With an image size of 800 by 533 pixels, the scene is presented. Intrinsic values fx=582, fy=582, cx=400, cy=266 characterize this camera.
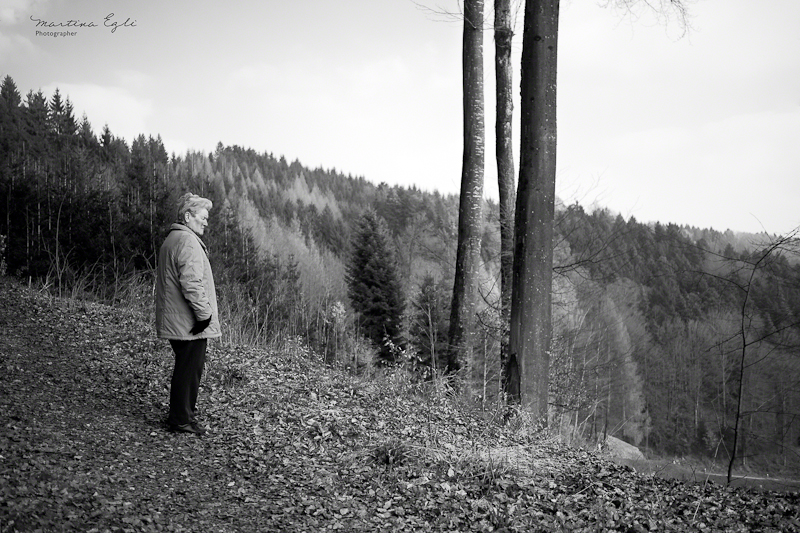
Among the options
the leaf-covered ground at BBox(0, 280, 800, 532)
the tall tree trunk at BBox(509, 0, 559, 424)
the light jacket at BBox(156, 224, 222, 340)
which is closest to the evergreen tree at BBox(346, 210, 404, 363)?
the leaf-covered ground at BBox(0, 280, 800, 532)

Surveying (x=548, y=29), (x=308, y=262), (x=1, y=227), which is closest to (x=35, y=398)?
(x=548, y=29)

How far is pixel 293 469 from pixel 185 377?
1277 millimetres

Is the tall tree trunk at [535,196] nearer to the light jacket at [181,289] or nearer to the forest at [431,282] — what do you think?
the forest at [431,282]

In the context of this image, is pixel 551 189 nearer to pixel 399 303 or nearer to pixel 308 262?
pixel 399 303

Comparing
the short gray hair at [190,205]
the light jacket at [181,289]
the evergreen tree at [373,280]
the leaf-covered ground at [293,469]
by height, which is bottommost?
the leaf-covered ground at [293,469]

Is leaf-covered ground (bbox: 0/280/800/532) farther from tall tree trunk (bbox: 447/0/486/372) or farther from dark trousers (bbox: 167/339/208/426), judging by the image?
tall tree trunk (bbox: 447/0/486/372)

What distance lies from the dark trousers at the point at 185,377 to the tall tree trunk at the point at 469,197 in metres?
4.95

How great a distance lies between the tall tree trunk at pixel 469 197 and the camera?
9.45 m

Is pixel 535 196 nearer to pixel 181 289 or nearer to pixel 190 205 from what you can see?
pixel 190 205

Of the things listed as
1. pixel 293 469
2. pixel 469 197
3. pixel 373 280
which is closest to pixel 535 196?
pixel 469 197

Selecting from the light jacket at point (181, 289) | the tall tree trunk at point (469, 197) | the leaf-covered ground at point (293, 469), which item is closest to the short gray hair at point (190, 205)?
the light jacket at point (181, 289)

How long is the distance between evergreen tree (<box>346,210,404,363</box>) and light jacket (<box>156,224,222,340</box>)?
23.8 m

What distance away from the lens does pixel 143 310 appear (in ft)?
35.1

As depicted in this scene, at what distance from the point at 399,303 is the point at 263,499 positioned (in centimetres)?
2587
